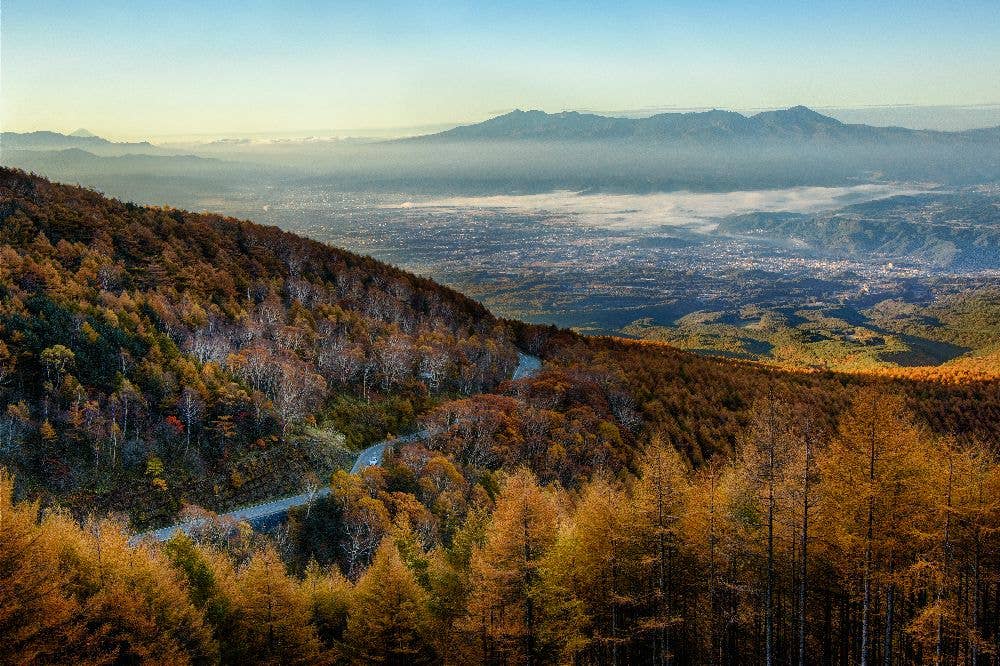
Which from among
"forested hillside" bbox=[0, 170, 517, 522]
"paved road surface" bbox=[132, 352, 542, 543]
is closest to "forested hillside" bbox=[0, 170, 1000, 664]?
"forested hillside" bbox=[0, 170, 517, 522]

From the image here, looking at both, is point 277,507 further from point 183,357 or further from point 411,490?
point 183,357

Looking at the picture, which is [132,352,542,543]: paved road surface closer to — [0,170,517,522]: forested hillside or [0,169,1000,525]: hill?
[0,169,1000,525]: hill

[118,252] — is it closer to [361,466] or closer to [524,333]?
[361,466]

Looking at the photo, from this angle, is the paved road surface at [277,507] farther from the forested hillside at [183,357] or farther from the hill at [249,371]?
the forested hillside at [183,357]

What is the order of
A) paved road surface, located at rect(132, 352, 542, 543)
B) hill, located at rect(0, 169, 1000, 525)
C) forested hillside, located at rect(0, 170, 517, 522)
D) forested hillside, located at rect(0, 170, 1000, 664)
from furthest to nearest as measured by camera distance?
1. hill, located at rect(0, 169, 1000, 525)
2. forested hillside, located at rect(0, 170, 517, 522)
3. paved road surface, located at rect(132, 352, 542, 543)
4. forested hillside, located at rect(0, 170, 1000, 664)

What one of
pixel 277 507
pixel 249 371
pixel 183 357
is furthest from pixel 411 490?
pixel 183 357

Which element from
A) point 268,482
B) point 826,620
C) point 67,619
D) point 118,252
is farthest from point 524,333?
point 67,619
